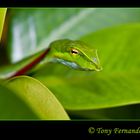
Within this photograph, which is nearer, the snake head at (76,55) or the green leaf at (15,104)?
the green leaf at (15,104)

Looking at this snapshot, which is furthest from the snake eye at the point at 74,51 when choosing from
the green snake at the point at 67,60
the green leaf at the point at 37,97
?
the green leaf at the point at 37,97

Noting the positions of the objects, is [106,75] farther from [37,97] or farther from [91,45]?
[37,97]

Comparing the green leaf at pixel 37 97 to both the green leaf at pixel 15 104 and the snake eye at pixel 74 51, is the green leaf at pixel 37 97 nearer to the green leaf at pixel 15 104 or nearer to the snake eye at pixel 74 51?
the green leaf at pixel 15 104

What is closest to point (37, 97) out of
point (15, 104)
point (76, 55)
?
point (15, 104)

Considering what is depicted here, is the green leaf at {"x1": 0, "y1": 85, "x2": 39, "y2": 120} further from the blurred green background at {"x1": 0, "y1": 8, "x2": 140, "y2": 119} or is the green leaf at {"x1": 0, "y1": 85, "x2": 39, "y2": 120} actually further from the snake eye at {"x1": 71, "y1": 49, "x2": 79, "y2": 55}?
the snake eye at {"x1": 71, "y1": 49, "x2": 79, "y2": 55}

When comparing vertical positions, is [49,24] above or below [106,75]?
above

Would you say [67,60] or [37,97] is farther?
[67,60]

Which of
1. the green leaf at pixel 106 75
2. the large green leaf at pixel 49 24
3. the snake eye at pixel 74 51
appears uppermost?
the large green leaf at pixel 49 24
